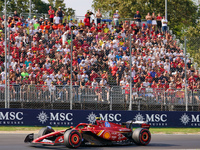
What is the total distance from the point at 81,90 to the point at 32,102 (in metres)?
2.45

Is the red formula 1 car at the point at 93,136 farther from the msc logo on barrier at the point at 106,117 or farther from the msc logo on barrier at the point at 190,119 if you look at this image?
the msc logo on barrier at the point at 190,119

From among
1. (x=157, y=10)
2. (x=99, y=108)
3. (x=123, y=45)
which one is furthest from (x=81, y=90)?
(x=157, y=10)

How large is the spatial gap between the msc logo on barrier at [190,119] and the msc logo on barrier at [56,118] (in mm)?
5744

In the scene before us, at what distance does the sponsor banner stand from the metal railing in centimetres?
36

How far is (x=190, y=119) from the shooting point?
23.6m

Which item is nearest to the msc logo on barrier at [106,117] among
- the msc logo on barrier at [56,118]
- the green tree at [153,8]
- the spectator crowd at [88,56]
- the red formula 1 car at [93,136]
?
the msc logo on barrier at [56,118]

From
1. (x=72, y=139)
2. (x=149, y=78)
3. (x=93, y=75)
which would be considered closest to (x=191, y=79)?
(x=149, y=78)

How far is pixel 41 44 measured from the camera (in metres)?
25.5

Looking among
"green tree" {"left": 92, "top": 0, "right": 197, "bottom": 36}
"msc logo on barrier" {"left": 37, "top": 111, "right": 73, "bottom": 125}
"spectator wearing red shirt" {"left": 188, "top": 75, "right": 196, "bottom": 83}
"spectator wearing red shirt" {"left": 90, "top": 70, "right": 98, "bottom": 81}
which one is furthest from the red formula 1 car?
"green tree" {"left": 92, "top": 0, "right": 197, "bottom": 36}

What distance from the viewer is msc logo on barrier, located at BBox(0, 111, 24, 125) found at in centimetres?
2186

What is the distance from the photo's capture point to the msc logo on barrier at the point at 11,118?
21.9 m

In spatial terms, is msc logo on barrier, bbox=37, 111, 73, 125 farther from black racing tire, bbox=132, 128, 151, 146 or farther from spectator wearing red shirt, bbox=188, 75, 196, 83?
black racing tire, bbox=132, 128, 151, 146

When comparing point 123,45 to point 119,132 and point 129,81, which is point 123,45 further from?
point 119,132

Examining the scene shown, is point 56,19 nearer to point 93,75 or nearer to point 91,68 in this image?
point 91,68
